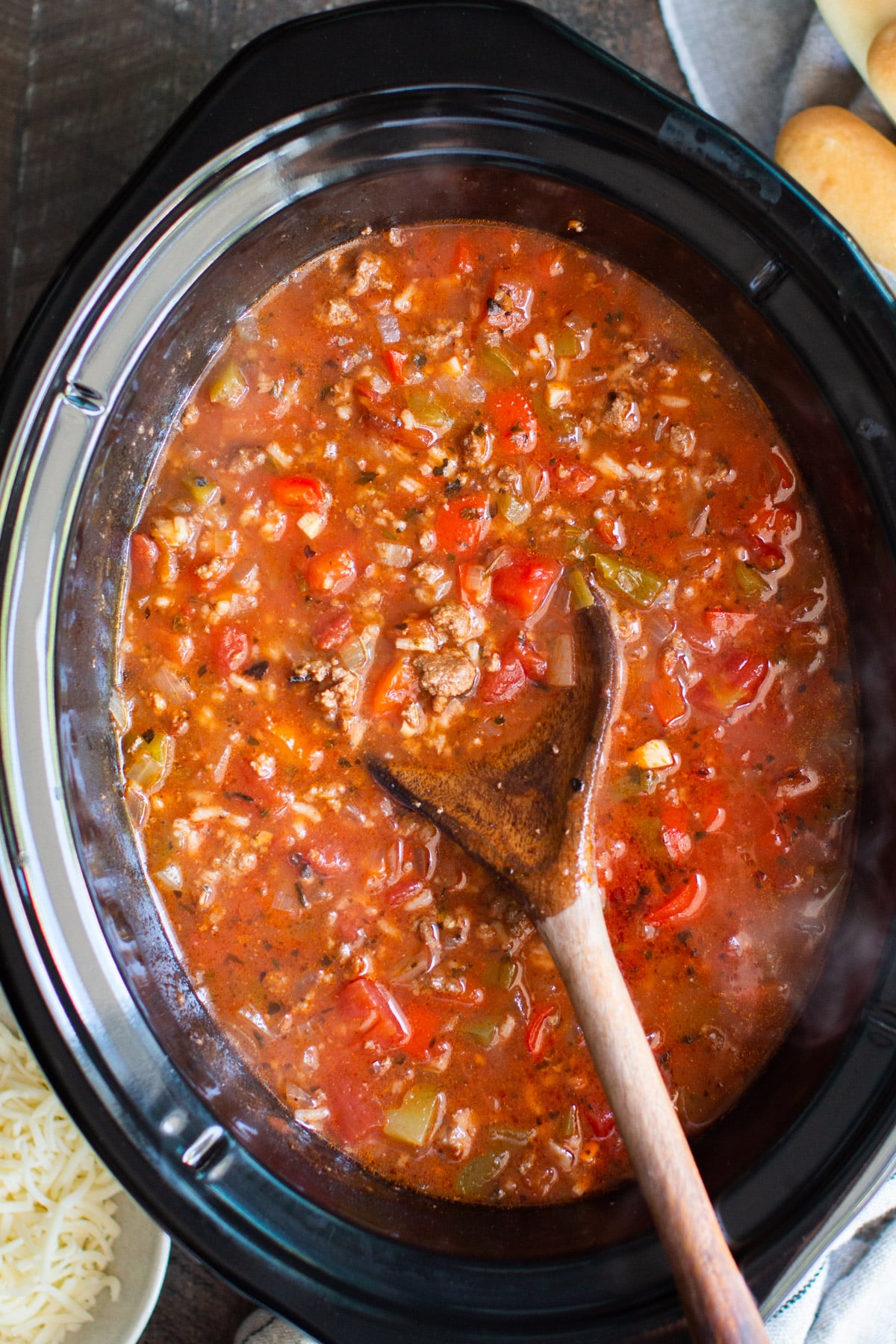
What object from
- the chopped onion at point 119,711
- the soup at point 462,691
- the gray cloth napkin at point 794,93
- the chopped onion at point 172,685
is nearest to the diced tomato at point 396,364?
the soup at point 462,691

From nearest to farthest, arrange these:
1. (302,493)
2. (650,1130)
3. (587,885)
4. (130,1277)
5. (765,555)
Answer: (650,1130) → (587,885) → (302,493) → (765,555) → (130,1277)

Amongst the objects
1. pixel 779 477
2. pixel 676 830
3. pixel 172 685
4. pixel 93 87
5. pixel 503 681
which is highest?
pixel 93 87

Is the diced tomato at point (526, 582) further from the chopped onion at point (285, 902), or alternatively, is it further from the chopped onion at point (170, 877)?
the chopped onion at point (170, 877)

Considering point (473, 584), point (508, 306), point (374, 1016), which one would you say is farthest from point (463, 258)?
point (374, 1016)

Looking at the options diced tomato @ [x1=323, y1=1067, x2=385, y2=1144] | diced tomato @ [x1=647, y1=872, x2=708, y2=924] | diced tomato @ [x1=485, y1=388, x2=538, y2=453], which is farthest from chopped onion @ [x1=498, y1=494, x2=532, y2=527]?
diced tomato @ [x1=323, y1=1067, x2=385, y2=1144]

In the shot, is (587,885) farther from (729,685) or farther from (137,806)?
(137,806)

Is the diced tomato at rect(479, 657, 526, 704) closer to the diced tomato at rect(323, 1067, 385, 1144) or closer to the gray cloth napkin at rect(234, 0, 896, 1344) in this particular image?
the diced tomato at rect(323, 1067, 385, 1144)

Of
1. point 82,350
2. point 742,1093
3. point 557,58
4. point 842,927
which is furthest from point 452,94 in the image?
point 742,1093
